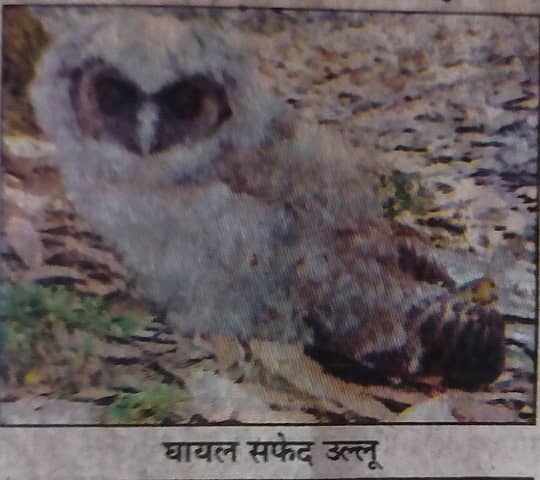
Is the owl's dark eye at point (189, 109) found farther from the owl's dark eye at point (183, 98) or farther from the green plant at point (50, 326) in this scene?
the green plant at point (50, 326)

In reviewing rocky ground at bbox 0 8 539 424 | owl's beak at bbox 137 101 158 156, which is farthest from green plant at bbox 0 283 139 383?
owl's beak at bbox 137 101 158 156

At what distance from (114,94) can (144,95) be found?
0.02m

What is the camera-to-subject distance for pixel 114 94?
15.1 inches

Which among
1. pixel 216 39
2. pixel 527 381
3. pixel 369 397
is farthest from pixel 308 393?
pixel 216 39

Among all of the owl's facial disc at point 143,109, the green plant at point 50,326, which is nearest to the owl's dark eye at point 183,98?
the owl's facial disc at point 143,109

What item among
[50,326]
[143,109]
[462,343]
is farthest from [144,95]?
[462,343]

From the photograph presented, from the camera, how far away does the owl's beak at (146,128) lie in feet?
1.27

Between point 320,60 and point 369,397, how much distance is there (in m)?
0.24

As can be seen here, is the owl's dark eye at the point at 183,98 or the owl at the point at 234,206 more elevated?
the owl's dark eye at the point at 183,98

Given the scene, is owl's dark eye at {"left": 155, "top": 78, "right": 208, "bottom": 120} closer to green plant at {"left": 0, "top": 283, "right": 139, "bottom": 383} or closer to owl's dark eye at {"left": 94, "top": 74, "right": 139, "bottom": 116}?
owl's dark eye at {"left": 94, "top": 74, "right": 139, "bottom": 116}

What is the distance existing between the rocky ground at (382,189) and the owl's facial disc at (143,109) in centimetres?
4

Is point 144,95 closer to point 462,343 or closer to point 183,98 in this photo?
point 183,98

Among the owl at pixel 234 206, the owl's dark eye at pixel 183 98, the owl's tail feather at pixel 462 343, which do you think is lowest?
the owl's tail feather at pixel 462 343

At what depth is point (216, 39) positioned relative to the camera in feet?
1.28
